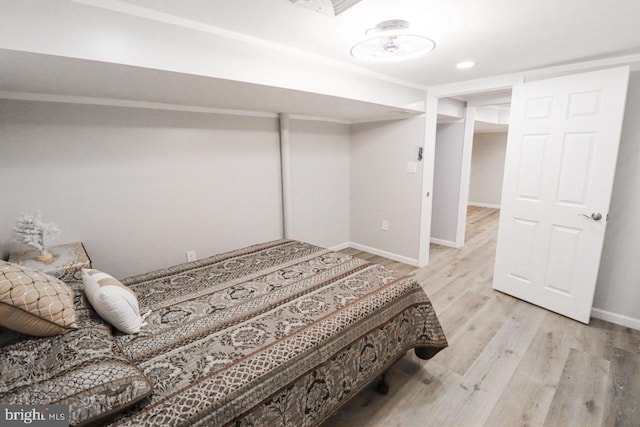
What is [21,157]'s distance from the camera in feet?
6.74

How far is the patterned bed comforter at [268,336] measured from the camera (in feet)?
3.56

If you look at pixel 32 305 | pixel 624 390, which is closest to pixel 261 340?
pixel 32 305

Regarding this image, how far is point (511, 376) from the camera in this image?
1970 mm

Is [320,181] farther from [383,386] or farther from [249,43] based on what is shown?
[383,386]

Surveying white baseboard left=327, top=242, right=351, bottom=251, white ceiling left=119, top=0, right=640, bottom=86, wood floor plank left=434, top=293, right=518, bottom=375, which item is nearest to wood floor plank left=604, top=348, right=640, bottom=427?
wood floor plank left=434, top=293, right=518, bottom=375

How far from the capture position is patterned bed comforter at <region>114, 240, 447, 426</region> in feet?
3.56

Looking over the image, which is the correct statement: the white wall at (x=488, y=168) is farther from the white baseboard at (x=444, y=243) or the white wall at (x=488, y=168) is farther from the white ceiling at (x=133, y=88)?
the white ceiling at (x=133, y=88)

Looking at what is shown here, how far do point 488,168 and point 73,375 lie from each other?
8.43 m

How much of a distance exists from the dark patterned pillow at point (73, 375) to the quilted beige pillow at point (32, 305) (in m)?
0.05

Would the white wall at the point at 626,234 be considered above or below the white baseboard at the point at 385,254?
above

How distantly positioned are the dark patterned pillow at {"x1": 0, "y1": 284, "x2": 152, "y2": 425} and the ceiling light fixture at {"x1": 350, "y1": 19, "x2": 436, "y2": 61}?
2.02 metres

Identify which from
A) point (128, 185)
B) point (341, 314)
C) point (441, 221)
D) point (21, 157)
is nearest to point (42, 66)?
point (21, 157)

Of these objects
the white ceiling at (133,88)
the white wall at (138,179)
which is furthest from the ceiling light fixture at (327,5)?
the white wall at (138,179)

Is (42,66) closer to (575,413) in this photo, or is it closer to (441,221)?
(575,413)
